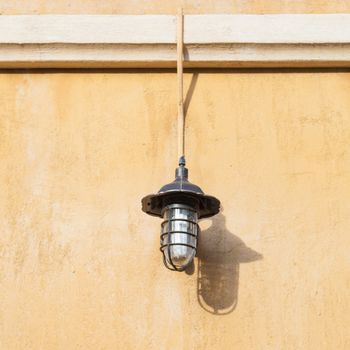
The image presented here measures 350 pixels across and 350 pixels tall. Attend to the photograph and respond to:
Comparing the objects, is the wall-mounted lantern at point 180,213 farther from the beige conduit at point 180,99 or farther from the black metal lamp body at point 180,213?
the beige conduit at point 180,99

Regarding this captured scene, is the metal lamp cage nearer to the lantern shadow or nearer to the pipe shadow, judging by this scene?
the lantern shadow

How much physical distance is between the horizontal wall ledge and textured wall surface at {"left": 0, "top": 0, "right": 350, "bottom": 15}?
0.30 feet

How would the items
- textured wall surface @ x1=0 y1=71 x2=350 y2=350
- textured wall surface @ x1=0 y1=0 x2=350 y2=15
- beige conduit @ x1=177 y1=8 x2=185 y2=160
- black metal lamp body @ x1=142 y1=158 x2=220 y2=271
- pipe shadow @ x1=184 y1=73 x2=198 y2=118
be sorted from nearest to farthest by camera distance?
black metal lamp body @ x1=142 y1=158 x2=220 y2=271, textured wall surface @ x1=0 y1=71 x2=350 y2=350, beige conduit @ x1=177 y1=8 x2=185 y2=160, pipe shadow @ x1=184 y1=73 x2=198 y2=118, textured wall surface @ x1=0 y1=0 x2=350 y2=15

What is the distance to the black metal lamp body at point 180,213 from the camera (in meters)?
3.29

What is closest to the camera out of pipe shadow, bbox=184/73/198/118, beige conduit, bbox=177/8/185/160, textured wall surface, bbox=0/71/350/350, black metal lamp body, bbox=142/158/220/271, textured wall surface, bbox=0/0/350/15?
black metal lamp body, bbox=142/158/220/271

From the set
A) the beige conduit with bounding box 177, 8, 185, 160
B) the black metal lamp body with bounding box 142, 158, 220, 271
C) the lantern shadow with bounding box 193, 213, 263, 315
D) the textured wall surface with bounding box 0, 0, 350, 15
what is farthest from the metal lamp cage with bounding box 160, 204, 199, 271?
the textured wall surface with bounding box 0, 0, 350, 15

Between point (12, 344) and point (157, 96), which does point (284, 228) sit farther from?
point (12, 344)

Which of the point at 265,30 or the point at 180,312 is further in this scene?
the point at 265,30

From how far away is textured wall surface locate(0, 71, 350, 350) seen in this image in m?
3.47

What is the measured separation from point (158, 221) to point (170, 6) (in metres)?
1.06

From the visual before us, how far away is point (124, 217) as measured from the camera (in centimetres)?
365

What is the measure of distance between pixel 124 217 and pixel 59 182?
0.34 m

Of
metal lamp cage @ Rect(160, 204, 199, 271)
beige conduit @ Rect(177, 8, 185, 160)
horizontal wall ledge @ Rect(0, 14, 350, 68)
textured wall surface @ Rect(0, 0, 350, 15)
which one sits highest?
textured wall surface @ Rect(0, 0, 350, 15)

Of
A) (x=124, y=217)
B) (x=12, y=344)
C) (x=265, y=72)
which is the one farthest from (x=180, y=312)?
(x=265, y=72)
